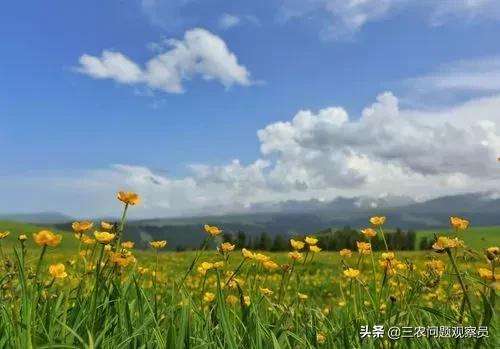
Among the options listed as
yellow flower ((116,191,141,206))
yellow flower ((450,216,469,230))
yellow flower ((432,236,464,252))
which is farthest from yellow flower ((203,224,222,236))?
yellow flower ((450,216,469,230))

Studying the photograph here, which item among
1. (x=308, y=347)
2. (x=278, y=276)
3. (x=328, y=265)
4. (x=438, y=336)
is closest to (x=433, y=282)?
(x=438, y=336)

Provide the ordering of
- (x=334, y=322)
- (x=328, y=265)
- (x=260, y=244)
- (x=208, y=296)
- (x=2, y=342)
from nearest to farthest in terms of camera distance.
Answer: (x=2, y=342) → (x=208, y=296) → (x=334, y=322) → (x=328, y=265) → (x=260, y=244)

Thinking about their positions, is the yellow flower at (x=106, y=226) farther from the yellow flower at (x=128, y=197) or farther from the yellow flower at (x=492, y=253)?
the yellow flower at (x=492, y=253)

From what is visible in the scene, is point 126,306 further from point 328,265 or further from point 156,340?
point 328,265

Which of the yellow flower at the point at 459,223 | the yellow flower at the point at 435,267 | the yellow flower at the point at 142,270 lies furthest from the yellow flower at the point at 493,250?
the yellow flower at the point at 142,270

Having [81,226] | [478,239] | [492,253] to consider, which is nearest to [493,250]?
[492,253]

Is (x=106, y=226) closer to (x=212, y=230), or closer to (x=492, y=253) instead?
(x=212, y=230)

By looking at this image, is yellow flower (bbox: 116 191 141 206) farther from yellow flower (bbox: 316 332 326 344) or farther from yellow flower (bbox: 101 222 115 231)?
yellow flower (bbox: 316 332 326 344)

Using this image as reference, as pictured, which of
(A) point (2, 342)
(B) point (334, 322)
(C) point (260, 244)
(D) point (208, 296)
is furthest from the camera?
(C) point (260, 244)

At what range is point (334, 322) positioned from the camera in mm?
5258

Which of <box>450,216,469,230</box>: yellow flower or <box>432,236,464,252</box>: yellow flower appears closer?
<box>432,236,464,252</box>: yellow flower

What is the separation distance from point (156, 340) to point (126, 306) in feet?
1.17

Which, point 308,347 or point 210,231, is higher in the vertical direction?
point 210,231

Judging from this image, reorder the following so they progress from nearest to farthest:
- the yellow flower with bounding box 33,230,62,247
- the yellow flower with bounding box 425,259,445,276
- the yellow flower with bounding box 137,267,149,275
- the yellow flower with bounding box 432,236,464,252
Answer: the yellow flower with bounding box 33,230,62,247
the yellow flower with bounding box 432,236,464,252
the yellow flower with bounding box 425,259,445,276
the yellow flower with bounding box 137,267,149,275
